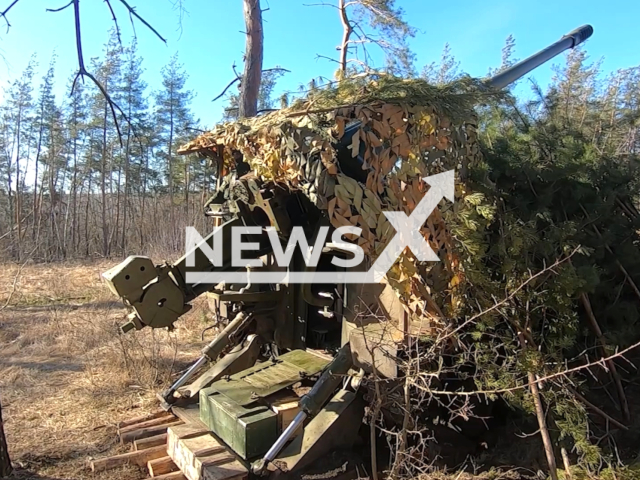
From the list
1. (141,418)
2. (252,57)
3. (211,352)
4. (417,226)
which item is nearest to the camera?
(417,226)

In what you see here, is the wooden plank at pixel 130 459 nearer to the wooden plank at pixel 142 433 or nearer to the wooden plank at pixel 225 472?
the wooden plank at pixel 142 433

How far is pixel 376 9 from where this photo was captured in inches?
448

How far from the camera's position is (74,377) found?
666 centimetres

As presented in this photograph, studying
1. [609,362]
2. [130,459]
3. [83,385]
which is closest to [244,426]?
[130,459]

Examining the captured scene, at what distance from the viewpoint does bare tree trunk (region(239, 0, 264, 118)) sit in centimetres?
909

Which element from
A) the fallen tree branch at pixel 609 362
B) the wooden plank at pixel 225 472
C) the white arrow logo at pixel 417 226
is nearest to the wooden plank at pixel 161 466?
the wooden plank at pixel 225 472

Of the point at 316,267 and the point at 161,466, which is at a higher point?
the point at 316,267

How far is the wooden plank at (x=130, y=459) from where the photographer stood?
13.7 feet

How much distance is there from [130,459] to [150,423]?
608 millimetres

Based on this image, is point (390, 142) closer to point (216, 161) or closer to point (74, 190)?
point (216, 161)

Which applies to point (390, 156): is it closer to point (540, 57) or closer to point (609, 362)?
point (609, 362)

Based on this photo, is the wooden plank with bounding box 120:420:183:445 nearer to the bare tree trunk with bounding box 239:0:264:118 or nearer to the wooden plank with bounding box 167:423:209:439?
the wooden plank with bounding box 167:423:209:439

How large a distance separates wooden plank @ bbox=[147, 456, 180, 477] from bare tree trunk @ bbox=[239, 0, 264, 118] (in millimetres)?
6260

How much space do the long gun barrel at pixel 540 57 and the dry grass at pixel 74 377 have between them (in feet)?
15.4
